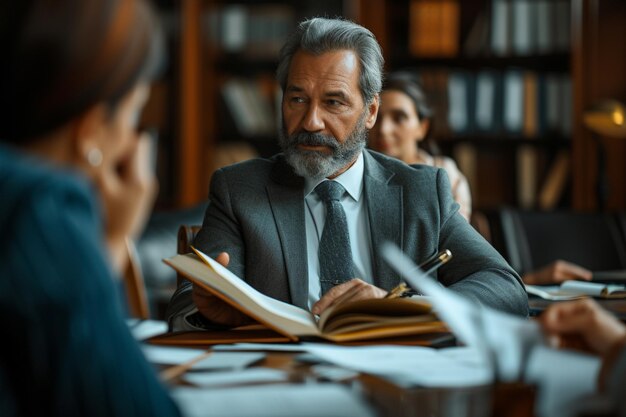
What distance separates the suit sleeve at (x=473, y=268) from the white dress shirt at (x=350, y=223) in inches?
6.8

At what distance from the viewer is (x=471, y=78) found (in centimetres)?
477

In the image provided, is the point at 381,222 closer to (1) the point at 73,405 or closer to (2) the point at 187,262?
(2) the point at 187,262

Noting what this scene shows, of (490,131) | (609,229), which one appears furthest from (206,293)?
(490,131)

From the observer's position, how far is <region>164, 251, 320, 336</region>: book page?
142cm

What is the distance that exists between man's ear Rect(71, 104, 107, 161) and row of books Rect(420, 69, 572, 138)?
398 centimetres

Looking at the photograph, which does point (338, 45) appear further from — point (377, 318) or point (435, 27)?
point (435, 27)

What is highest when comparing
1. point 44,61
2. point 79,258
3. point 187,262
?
point 44,61

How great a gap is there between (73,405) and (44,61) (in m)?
0.30

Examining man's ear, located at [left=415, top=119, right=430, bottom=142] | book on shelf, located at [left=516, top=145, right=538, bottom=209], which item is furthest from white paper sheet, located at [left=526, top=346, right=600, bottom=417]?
book on shelf, located at [left=516, top=145, right=538, bottom=209]

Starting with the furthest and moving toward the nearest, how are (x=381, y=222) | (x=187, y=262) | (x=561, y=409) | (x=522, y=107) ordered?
(x=522, y=107) < (x=381, y=222) < (x=187, y=262) < (x=561, y=409)

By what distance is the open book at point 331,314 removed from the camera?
139cm

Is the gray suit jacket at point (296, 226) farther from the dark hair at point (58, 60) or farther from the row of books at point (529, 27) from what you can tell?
the row of books at point (529, 27)

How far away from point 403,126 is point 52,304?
2740 millimetres

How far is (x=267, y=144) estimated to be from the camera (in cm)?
520
